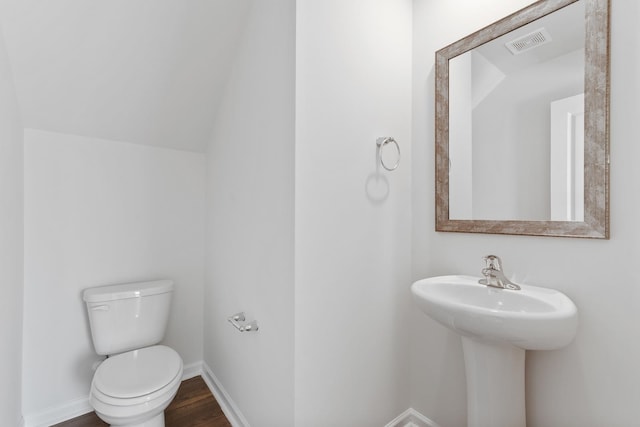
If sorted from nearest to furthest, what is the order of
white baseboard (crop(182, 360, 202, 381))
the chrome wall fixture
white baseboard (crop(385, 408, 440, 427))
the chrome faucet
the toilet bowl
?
the chrome faucet → the toilet bowl → the chrome wall fixture → white baseboard (crop(385, 408, 440, 427)) → white baseboard (crop(182, 360, 202, 381))

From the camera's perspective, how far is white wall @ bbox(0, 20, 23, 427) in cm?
117

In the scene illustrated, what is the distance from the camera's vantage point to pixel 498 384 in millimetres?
1049

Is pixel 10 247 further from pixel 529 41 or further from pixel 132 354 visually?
pixel 529 41

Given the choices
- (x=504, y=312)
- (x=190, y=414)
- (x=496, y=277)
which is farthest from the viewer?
(x=190, y=414)

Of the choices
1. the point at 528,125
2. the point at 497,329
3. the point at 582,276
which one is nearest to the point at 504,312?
the point at 497,329

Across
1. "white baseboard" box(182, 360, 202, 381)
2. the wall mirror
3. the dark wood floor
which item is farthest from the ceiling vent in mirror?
"white baseboard" box(182, 360, 202, 381)

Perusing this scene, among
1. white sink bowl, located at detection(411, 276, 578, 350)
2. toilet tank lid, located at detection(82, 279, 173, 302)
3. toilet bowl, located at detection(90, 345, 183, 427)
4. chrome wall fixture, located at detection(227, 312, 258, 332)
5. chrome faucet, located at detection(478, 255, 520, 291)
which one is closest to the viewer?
white sink bowl, located at detection(411, 276, 578, 350)

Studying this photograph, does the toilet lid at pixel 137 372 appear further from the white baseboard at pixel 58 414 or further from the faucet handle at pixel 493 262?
the faucet handle at pixel 493 262

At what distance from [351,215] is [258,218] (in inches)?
17.0

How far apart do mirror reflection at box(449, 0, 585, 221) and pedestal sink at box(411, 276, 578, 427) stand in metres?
0.32

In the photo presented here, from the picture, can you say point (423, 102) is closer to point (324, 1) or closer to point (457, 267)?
point (324, 1)

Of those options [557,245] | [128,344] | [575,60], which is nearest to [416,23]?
[575,60]

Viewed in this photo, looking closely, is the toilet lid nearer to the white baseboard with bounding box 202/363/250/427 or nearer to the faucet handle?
Result: the white baseboard with bounding box 202/363/250/427

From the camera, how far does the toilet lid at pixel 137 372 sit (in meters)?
1.27
